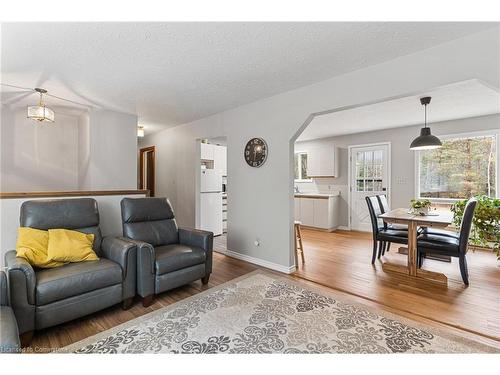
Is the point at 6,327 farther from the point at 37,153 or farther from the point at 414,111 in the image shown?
the point at 414,111

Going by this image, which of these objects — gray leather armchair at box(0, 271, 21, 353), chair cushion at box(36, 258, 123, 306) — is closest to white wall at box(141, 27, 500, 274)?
chair cushion at box(36, 258, 123, 306)

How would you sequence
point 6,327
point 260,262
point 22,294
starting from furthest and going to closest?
point 260,262, point 22,294, point 6,327

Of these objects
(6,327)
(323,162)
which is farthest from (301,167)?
(6,327)

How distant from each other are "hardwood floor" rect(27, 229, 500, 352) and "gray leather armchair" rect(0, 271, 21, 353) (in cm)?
47

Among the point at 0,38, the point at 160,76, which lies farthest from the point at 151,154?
the point at 0,38

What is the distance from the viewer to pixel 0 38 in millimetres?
1984

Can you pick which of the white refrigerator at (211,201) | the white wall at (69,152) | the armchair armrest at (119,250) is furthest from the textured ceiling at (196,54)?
the white refrigerator at (211,201)

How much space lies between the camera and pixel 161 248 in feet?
9.10

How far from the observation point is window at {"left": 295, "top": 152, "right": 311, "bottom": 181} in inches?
269

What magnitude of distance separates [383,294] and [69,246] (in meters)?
3.07

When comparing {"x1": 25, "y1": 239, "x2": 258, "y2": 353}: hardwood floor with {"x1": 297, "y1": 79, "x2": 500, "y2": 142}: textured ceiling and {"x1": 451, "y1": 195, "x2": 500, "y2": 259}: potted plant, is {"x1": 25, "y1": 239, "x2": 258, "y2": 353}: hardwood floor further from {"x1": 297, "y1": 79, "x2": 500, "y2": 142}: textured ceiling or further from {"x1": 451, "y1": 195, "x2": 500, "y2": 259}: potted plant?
{"x1": 451, "y1": 195, "x2": 500, "y2": 259}: potted plant
